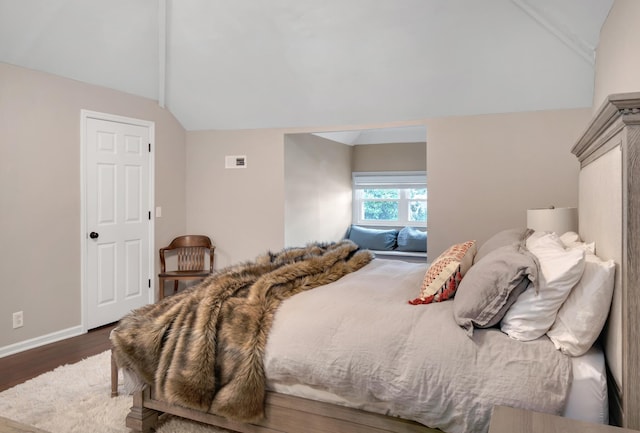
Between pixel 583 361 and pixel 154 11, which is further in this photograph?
pixel 154 11

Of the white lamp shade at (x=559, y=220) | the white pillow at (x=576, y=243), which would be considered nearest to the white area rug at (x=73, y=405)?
the white pillow at (x=576, y=243)

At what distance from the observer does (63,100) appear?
404 centimetres

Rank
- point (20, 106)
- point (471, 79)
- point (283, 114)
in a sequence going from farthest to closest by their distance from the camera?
point (283, 114) → point (471, 79) → point (20, 106)

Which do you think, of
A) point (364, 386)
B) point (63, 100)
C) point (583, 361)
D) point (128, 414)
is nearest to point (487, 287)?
point (583, 361)

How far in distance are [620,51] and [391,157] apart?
4023 millimetres

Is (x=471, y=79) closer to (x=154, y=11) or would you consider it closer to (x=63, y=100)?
(x=154, y=11)

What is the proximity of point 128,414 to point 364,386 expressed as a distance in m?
1.38

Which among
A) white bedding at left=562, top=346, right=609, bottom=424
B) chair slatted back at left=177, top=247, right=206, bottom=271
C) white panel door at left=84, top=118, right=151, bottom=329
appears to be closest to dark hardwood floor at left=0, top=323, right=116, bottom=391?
white panel door at left=84, top=118, right=151, bottom=329

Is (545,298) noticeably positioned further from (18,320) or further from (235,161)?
(235,161)

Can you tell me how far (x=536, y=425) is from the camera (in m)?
1.33

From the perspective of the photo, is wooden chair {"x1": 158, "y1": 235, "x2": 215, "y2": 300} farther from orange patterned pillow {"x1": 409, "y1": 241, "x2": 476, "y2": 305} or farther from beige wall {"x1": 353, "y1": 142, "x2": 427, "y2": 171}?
orange patterned pillow {"x1": 409, "y1": 241, "x2": 476, "y2": 305}

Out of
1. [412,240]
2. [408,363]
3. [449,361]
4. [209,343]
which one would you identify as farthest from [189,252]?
[449,361]

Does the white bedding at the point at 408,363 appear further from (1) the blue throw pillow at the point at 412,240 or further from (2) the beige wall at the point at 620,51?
(1) the blue throw pillow at the point at 412,240

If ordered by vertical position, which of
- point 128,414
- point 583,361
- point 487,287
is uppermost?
point 487,287
